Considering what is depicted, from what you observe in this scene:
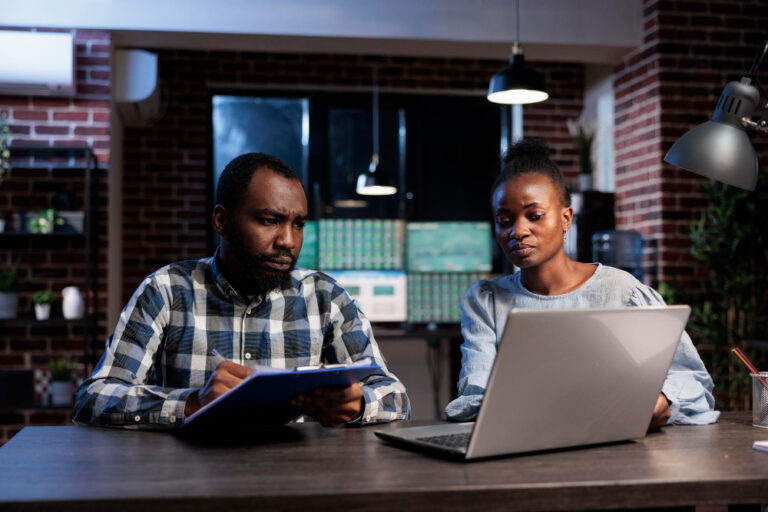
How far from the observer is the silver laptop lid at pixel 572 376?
97cm

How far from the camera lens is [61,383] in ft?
12.7

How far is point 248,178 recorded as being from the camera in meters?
1.61

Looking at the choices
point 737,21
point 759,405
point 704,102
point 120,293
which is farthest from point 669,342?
point 120,293

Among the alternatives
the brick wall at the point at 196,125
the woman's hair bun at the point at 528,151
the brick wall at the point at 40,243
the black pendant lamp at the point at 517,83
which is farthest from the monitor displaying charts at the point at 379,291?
the woman's hair bun at the point at 528,151

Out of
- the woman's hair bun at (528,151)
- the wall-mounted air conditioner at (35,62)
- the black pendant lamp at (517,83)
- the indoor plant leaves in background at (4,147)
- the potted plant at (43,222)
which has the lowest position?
the potted plant at (43,222)

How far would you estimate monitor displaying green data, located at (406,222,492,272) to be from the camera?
559 centimetres

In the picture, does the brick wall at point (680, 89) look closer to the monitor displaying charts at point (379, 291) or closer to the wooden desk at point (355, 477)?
the monitor displaying charts at point (379, 291)

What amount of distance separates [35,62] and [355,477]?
362 centimetres

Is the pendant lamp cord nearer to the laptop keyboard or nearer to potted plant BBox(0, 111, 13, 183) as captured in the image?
potted plant BBox(0, 111, 13, 183)

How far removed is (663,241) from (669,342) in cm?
326

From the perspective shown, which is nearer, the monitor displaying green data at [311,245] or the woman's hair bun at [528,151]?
the woman's hair bun at [528,151]

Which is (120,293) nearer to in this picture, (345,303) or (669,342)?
(345,303)

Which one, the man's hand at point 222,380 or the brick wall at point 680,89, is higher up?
the brick wall at point 680,89

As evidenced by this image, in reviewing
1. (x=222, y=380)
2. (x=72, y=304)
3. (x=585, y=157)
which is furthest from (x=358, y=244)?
(x=222, y=380)
